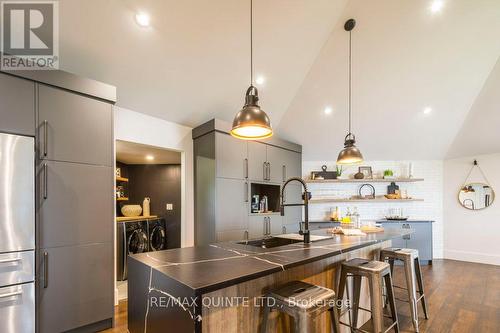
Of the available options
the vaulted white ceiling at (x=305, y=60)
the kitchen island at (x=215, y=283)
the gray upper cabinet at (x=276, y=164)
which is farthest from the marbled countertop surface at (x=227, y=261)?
the gray upper cabinet at (x=276, y=164)

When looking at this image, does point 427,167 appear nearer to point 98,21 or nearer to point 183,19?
point 183,19

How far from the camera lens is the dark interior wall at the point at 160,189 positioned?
5.86 m

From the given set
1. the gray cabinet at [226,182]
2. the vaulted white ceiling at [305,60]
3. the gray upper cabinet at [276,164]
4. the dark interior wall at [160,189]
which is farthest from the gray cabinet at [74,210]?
the dark interior wall at [160,189]

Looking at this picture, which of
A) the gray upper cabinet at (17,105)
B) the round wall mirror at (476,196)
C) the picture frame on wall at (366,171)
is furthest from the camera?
the picture frame on wall at (366,171)

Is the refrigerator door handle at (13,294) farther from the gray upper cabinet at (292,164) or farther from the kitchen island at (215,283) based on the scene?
the gray upper cabinet at (292,164)

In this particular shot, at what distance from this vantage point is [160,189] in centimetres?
604

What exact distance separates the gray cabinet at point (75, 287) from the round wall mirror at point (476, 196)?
6.45 metres

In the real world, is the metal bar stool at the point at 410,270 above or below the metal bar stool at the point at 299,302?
below

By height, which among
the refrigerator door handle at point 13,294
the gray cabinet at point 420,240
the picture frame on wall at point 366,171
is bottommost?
the gray cabinet at point 420,240

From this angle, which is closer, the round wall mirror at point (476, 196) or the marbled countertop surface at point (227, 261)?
the marbled countertop surface at point (227, 261)

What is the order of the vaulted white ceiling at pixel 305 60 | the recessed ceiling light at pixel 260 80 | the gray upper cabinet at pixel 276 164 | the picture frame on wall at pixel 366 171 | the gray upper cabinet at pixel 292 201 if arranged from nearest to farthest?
the vaulted white ceiling at pixel 305 60 → the recessed ceiling light at pixel 260 80 → the gray upper cabinet at pixel 276 164 → the gray upper cabinet at pixel 292 201 → the picture frame on wall at pixel 366 171

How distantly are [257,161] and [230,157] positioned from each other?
0.60 m

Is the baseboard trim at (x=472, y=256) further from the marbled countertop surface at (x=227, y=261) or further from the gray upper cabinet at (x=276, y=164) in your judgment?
the marbled countertop surface at (x=227, y=261)

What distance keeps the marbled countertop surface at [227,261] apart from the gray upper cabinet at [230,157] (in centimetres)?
154
